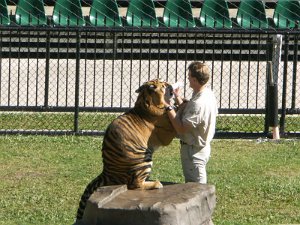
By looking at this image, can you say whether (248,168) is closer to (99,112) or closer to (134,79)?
(99,112)

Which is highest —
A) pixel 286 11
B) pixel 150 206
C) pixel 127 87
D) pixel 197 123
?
pixel 286 11

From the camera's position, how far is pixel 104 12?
24.4 metres

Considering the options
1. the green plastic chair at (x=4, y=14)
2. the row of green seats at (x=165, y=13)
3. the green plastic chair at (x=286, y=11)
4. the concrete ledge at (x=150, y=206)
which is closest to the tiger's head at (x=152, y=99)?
the concrete ledge at (x=150, y=206)

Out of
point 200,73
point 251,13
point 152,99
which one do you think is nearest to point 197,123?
point 200,73

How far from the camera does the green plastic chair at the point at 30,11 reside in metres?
24.0

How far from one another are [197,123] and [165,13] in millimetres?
15810

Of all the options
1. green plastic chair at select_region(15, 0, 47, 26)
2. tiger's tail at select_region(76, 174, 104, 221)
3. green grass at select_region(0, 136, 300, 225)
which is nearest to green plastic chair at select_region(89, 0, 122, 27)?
green plastic chair at select_region(15, 0, 47, 26)

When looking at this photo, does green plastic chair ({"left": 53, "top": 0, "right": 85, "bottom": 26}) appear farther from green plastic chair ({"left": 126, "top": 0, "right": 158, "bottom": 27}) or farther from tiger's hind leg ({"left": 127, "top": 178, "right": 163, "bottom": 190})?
tiger's hind leg ({"left": 127, "top": 178, "right": 163, "bottom": 190})

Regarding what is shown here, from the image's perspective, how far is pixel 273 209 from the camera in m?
10.9

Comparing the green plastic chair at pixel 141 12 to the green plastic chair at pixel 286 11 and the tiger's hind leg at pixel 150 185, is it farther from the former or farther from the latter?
the tiger's hind leg at pixel 150 185

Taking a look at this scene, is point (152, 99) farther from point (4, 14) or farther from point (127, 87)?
point (4, 14)

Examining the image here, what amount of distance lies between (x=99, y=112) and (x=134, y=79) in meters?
3.15

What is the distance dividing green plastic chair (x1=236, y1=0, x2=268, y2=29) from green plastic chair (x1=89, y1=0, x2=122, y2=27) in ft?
9.74

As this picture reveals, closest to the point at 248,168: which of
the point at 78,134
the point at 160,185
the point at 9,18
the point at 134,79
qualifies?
the point at 78,134
